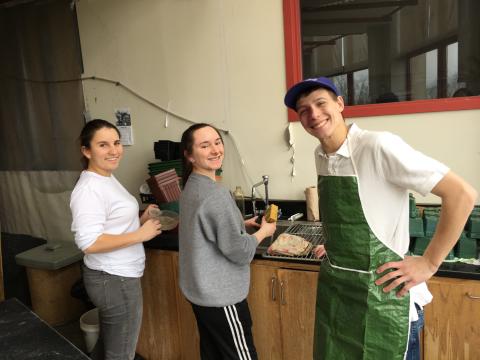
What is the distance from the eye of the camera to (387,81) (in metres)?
1.92

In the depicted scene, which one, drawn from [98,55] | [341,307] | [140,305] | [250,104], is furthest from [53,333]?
[98,55]

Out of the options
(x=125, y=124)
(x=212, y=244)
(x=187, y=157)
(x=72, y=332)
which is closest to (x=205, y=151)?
(x=187, y=157)

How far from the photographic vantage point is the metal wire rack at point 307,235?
1.63 m

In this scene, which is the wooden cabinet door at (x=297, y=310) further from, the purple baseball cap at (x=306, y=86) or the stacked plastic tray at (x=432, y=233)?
the purple baseball cap at (x=306, y=86)

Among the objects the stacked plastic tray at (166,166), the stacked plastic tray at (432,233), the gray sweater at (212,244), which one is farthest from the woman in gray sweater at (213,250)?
the stacked plastic tray at (166,166)

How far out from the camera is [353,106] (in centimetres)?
199

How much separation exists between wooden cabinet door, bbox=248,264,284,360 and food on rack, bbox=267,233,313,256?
84 mm

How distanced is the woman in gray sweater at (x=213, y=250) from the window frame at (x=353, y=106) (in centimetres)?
87

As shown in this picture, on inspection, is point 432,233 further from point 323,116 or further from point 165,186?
point 165,186

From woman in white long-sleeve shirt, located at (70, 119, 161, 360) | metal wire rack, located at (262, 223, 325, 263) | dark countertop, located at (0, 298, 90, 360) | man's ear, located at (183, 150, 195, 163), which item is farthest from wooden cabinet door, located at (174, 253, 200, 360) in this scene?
dark countertop, located at (0, 298, 90, 360)

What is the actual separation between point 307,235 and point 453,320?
699mm

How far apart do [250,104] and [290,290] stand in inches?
42.9

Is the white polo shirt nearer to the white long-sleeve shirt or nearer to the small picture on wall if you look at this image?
the white long-sleeve shirt

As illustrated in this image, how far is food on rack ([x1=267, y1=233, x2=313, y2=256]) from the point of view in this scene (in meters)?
1.68
